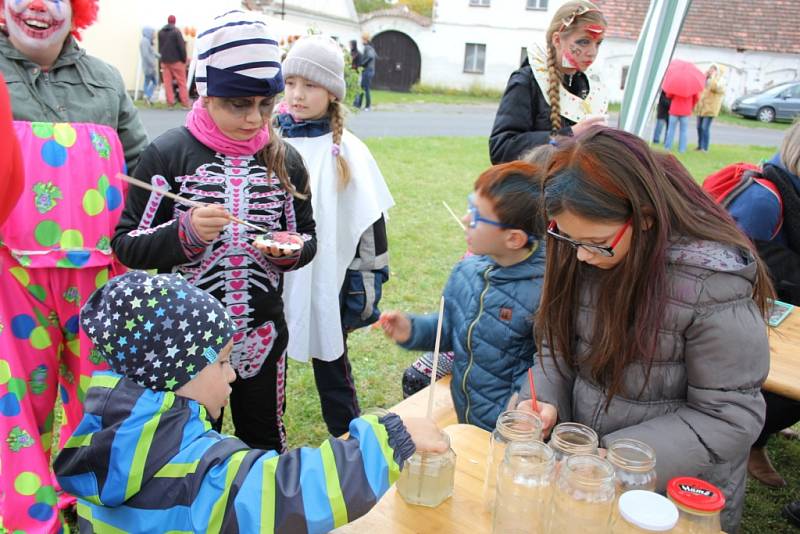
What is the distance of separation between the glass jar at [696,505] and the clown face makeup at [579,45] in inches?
98.5

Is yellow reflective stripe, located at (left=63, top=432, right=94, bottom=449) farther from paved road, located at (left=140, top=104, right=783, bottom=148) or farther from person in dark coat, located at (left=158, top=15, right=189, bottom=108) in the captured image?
person in dark coat, located at (left=158, top=15, right=189, bottom=108)

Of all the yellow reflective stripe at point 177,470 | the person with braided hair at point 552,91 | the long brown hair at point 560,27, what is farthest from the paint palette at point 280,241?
the long brown hair at point 560,27

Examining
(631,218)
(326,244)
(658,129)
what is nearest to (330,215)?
(326,244)

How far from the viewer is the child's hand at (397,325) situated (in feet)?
7.29

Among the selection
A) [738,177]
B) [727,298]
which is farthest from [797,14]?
[727,298]

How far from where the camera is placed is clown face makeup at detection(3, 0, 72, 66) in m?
2.13

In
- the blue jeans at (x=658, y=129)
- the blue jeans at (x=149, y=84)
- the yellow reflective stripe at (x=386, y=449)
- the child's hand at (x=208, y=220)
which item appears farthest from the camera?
the blue jeans at (x=658, y=129)

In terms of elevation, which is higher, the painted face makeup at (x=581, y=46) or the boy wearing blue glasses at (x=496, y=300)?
the painted face makeup at (x=581, y=46)

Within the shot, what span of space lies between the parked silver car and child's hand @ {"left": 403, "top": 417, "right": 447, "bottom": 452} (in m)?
24.4

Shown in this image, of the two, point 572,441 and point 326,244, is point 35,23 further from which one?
point 572,441

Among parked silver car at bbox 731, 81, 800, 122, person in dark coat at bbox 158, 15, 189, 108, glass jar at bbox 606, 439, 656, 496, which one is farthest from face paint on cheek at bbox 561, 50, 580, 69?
parked silver car at bbox 731, 81, 800, 122

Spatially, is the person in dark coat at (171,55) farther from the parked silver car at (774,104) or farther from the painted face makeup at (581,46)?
the parked silver car at (774,104)

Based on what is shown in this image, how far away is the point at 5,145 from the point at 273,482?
1111 millimetres

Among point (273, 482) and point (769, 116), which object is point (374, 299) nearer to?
point (273, 482)
